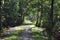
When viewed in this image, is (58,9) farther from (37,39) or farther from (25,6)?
(25,6)

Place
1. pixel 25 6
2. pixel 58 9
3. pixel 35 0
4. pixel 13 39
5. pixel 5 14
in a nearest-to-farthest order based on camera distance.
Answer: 1. pixel 13 39
2. pixel 58 9
3. pixel 5 14
4. pixel 35 0
5. pixel 25 6

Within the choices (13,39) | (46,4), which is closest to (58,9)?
(46,4)

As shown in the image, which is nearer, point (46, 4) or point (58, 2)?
point (58, 2)

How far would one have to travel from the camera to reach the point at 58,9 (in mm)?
22766

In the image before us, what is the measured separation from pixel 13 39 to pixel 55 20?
6.63m

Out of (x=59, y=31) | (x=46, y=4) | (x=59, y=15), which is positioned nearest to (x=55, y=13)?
(x=59, y=15)

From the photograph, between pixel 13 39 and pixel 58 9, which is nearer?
pixel 13 39

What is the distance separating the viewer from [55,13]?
2284 cm

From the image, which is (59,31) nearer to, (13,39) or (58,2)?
(58,2)

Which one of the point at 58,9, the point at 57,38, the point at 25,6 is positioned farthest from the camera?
the point at 25,6

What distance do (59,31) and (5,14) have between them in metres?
9.26

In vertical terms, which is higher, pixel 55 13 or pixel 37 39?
pixel 55 13

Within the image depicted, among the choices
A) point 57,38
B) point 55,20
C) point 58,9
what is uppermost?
point 58,9

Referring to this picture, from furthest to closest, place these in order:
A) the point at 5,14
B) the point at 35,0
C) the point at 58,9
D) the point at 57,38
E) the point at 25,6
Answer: the point at 25,6 < the point at 35,0 < the point at 5,14 < the point at 58,9 < the point at 57,38
